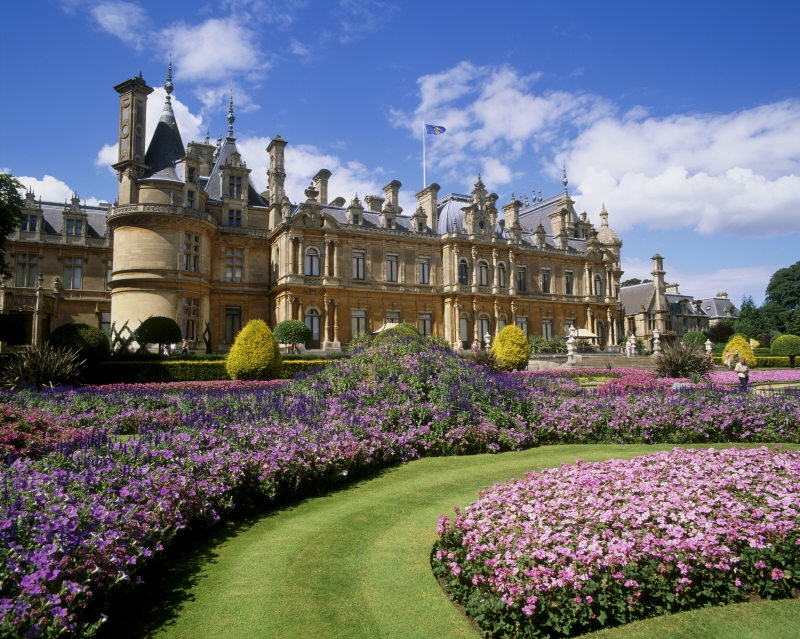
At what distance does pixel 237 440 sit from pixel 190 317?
1153 inches

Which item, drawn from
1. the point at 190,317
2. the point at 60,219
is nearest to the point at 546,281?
the point at 190,317

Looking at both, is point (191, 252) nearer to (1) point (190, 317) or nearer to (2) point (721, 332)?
(1) point (190, 317)

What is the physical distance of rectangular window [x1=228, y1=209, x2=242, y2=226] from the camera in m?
40.9

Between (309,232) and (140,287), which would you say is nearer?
(140,287)

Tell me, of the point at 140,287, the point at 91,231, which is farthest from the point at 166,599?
the point at 91,231

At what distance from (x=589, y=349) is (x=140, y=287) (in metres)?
36.4

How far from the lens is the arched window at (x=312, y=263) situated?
40656 mm

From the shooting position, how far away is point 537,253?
5122 centimetres

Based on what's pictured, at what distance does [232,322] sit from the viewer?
40.7 metres

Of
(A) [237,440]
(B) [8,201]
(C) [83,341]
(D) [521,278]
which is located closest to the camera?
(A) [237,440]

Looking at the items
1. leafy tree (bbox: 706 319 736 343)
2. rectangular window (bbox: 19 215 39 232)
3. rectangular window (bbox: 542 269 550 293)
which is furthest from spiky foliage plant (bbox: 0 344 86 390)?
leafy tree (bbox: 706 319 736 343)

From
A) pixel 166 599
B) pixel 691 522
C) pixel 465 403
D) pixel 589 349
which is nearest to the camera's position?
pixel 166 599

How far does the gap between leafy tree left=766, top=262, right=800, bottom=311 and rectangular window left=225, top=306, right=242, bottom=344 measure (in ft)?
219

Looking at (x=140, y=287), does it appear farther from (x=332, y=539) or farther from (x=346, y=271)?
(x=332, y=539)
